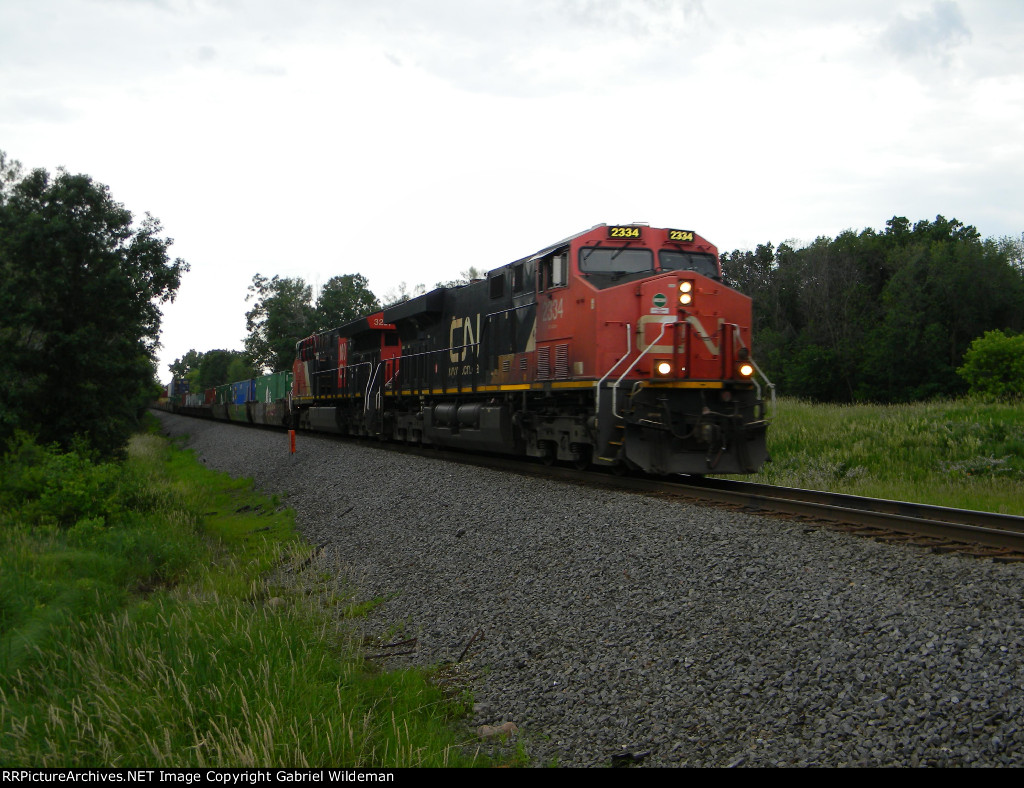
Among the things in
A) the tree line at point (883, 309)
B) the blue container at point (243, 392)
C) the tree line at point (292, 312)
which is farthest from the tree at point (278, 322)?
the tree line at point (883, 309)

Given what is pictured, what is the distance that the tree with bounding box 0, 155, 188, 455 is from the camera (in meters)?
15.0

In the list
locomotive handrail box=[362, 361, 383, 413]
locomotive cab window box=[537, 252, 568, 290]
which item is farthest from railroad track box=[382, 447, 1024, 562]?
locomotive handrail box=[362, 361, 383, 413]

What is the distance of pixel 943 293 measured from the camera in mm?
51000

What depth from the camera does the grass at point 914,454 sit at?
1045cm

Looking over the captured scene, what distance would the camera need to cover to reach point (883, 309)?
183ft

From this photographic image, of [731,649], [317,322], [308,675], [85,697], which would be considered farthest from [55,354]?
[317,322]

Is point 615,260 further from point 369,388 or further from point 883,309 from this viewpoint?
point 883,309

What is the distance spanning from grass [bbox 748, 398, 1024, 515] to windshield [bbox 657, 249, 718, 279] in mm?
3481

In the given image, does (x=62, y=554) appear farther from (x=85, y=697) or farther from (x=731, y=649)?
(x=731, y=649)

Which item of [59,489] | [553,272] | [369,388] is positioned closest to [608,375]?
[553,272]

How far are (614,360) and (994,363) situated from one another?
41.8 meters

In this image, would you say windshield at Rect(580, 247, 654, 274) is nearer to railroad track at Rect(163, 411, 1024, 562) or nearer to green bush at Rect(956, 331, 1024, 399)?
railroad track at Rect(163, 411, 1024, 562)
